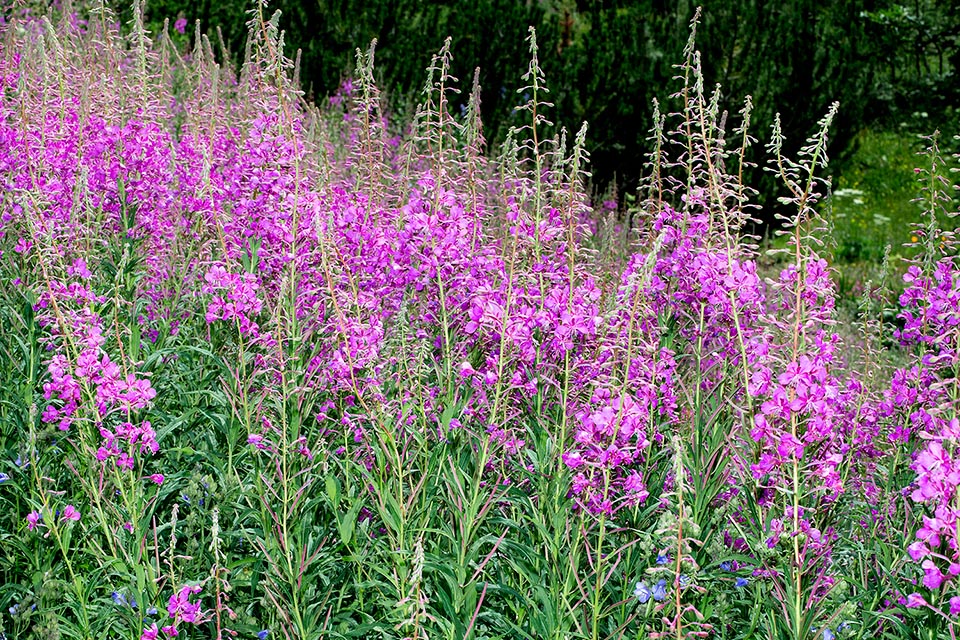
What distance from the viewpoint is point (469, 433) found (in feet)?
9.82

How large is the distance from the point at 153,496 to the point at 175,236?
150 centimetres

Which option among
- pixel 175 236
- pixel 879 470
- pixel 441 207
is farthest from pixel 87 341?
pixel 879 470

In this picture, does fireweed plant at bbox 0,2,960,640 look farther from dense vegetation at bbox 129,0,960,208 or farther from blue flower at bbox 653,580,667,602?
dense vegetation at bbox 129,0,960,208

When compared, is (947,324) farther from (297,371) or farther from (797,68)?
(797,68)

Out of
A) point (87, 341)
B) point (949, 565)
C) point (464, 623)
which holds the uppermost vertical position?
point (87, 341)

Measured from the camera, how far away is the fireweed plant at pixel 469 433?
8.81 ft

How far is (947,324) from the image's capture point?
10.6 feet

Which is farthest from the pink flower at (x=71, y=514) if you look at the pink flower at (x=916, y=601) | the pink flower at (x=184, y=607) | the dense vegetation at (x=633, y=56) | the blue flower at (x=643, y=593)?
the dense vegetation at (x=633, y=56)

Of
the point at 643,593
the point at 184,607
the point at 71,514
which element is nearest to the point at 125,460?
the point at 71,514

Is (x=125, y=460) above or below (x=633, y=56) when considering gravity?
below

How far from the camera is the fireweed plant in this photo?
8.81ft

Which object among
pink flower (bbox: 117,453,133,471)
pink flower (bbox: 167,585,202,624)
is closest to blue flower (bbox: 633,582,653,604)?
pink flower (bbox: 167,585,202,624)

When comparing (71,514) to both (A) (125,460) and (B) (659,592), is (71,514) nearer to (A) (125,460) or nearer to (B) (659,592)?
(A) (125,460)

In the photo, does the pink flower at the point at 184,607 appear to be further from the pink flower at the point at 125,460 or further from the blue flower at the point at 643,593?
the blue flower at the point at 643,593
